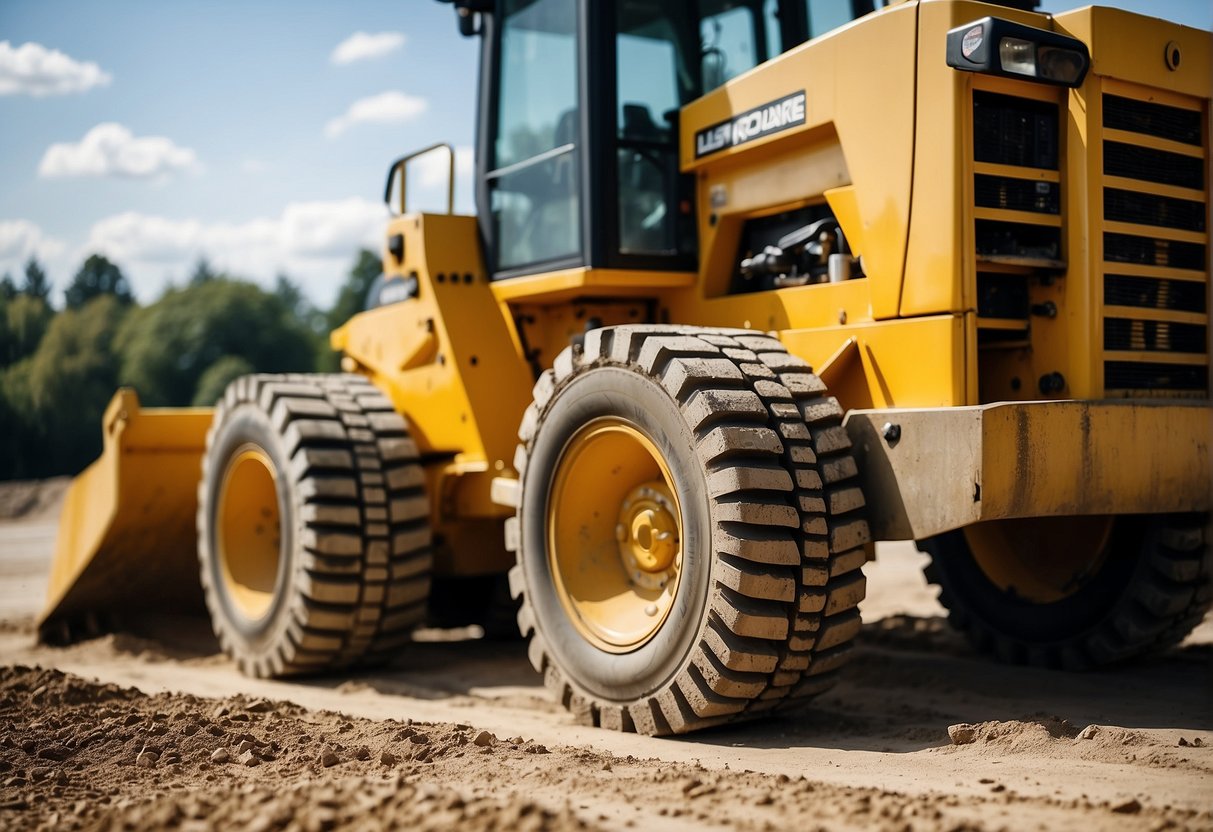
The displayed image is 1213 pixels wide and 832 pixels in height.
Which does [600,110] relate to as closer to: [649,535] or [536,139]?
[536,139]

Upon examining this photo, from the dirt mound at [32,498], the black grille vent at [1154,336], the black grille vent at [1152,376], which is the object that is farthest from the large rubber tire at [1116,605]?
the dirt mound at [32,498]

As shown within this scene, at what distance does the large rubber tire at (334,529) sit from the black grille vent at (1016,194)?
10.3ft

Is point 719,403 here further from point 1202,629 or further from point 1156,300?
point 1202,629

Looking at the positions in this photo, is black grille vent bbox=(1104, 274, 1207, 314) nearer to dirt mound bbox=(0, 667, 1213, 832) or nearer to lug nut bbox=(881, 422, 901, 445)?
lug nut bbox=(881, 422, 901, 445)

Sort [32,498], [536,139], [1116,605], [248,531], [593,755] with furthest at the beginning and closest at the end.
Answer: [32,498]
[248,531]
[536,139]
[1116,605]
[593,755]

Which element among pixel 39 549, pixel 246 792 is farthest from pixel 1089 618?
pixel 39 549

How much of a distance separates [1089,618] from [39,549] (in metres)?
12.3

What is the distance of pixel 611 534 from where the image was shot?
5.18 m

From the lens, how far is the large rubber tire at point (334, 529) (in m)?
6.20

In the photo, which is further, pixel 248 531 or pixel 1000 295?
pixel 248 531

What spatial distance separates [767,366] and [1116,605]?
2164 millimetres

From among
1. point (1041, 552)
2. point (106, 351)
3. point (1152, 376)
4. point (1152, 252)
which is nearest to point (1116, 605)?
point (1041, 552)

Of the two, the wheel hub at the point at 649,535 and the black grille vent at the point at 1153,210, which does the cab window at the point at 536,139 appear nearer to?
the wheel hub at the point at 649,535

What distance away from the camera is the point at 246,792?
142 inches
